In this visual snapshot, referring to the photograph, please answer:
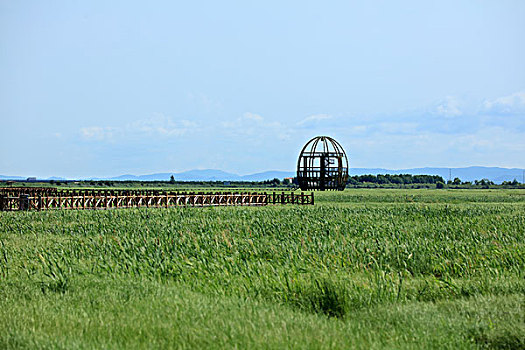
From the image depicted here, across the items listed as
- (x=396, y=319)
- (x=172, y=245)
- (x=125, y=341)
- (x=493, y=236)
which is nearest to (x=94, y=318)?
(x=125, y=341)

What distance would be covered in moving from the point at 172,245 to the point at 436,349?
10.5 metres

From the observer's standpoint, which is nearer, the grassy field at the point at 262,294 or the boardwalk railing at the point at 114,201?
the grassy field at the point at 262,294

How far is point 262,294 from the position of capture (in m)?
10.9

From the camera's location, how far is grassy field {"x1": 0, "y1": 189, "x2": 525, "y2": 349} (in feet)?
26.7

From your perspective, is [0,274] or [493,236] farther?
[493,236]

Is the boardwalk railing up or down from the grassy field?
up

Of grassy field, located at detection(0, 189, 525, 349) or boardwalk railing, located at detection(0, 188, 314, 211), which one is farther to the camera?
boardwalk railing, located at detection(0, 188, 314, 211)

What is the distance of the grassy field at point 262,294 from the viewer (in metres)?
8.12

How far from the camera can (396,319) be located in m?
9.03

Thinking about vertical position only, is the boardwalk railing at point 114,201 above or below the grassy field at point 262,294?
above

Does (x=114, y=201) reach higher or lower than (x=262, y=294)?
higher

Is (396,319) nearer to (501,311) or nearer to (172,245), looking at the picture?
(501,311)

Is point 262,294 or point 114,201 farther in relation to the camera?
point 114,201

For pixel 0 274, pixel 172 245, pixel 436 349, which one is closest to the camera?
pixel 436 349
